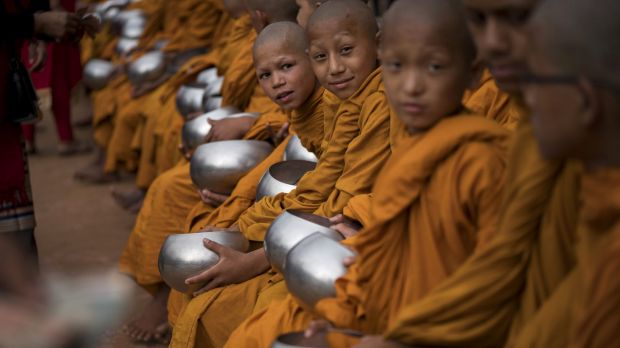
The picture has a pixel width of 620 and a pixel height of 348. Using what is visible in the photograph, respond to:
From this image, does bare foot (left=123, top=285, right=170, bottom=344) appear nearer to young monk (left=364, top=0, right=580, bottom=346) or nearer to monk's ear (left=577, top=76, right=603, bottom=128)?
young monk (left=364, top=0, right=580, bottom=346)

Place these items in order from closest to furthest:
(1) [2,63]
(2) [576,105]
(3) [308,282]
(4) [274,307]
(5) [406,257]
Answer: (2) [576,105]
(5) [406,257]
(3) [308,282]
(4) [274,307]
(1) [2,63]

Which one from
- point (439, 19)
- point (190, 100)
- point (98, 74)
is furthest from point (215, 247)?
point (98, 74)

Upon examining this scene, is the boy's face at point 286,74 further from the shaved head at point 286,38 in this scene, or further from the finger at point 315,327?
the finger at point 315,327

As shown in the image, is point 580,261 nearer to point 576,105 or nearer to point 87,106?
point 576,105

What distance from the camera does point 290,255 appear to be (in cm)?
322

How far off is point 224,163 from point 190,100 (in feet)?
5.69

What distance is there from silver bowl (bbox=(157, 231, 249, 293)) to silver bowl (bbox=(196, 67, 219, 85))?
2.44 m

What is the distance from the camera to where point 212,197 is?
4875mm

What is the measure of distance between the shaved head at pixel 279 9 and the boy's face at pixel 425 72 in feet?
7.71

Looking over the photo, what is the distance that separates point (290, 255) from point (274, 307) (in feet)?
0.97

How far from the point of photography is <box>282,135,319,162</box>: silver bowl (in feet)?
14.4

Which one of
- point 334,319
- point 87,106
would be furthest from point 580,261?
point 87,106

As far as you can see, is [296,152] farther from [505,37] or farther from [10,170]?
[505,37]

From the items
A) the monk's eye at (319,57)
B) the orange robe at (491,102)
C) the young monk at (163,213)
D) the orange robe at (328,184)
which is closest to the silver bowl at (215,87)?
the young monk at (163,213)
